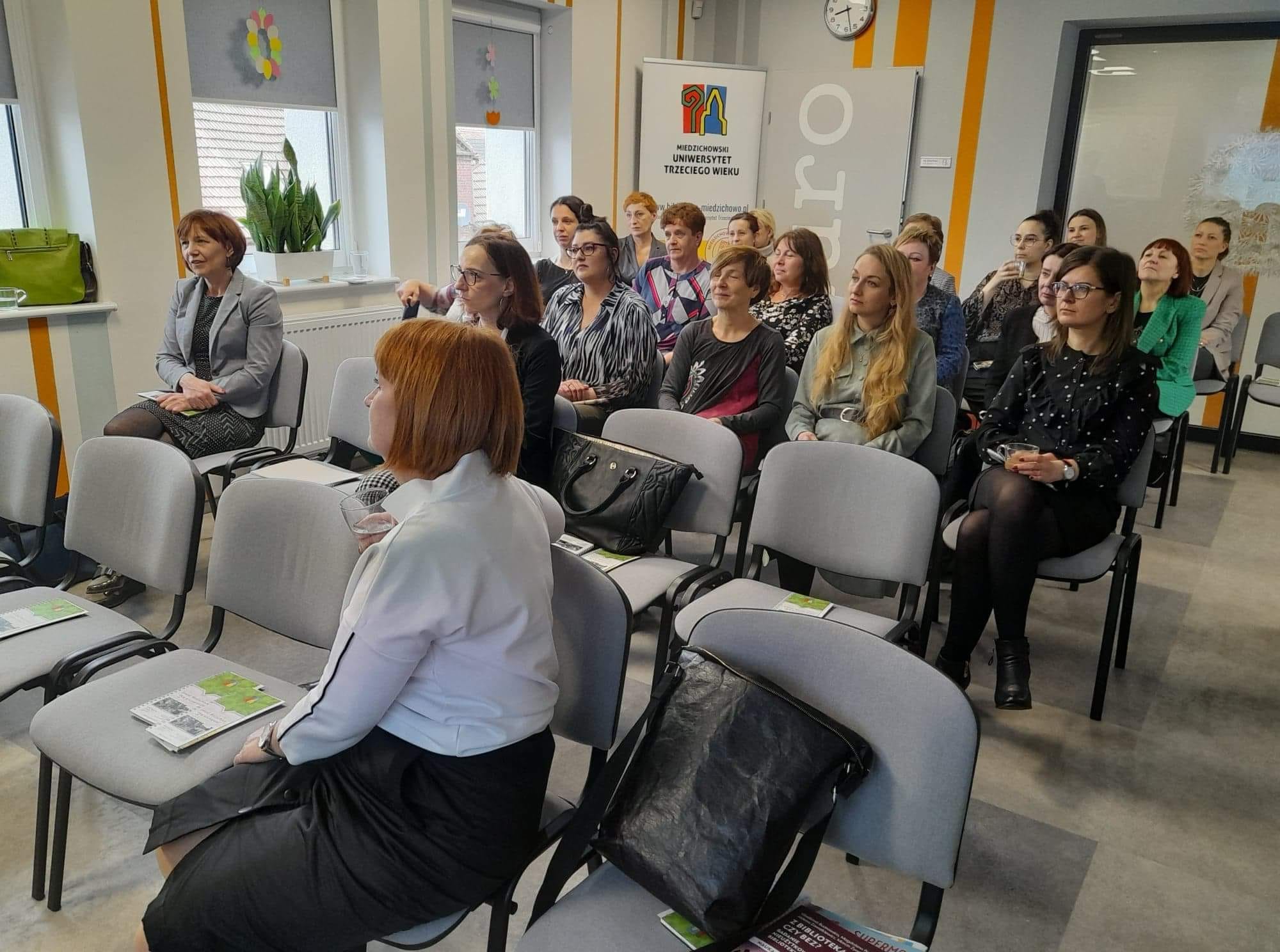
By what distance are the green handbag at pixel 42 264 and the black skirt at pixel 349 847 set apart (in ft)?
10.2

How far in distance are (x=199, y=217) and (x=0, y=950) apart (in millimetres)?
2554

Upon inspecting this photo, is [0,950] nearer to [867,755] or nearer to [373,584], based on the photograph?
[373,584]

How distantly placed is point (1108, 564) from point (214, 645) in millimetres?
2384

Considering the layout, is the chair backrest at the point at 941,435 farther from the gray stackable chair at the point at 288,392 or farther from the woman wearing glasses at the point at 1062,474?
the gray stackable chair at the point at 288,392

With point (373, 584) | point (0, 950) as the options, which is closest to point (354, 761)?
point (373, 584)

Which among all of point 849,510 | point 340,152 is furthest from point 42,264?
point 849,510

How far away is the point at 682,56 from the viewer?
7273 mm

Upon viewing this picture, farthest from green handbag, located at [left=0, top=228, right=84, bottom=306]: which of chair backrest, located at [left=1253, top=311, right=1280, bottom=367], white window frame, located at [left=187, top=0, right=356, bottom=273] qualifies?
chair backrest, located at [left=1253, top=311, right=1280, bottom=367]

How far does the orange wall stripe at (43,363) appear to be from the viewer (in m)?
3.79

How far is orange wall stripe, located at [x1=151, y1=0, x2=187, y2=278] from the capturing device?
3971 mm

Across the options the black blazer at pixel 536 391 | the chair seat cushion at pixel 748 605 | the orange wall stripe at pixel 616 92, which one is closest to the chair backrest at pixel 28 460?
the black blazer at pixel 536 391

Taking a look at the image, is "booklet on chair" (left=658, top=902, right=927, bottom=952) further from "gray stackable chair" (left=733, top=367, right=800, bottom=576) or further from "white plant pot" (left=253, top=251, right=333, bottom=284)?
"white plant pot" (left=253, top=251, right=333, bottom=284)

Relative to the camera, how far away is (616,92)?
22.0 feet

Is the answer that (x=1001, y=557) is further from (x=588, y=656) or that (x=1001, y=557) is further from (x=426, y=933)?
(x=426, y=933)
